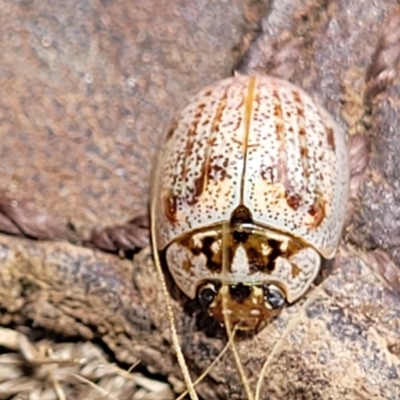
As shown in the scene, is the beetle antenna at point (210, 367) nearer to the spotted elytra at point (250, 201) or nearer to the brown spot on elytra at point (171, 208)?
the spotted elytra at point (250, 201)

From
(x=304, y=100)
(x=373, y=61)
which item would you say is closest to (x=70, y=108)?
(x=304, y=100)

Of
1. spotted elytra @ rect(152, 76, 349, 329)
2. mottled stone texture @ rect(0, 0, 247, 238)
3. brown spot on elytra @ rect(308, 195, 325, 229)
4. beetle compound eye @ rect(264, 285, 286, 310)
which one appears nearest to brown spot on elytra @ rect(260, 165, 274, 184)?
spotted elytra @ rect(152, 76, 349, 329)

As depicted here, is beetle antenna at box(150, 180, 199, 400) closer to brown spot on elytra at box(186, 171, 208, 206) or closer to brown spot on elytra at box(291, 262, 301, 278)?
brown spot on elytra at box(186, 171, 208, 206)

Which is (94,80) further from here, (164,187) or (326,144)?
(326,144)

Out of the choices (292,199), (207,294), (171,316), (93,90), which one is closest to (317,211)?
(292,199)

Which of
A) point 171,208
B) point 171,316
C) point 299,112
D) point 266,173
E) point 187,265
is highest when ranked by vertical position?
point 299,112

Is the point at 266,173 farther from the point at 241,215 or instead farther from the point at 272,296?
the point at 272,296

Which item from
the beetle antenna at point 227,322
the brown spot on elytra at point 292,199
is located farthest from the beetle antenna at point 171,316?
the brown spot on elytra at point 292,199
